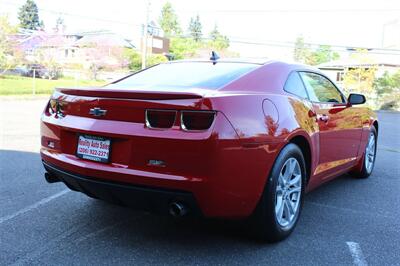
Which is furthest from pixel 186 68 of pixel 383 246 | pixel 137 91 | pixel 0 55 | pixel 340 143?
pixel 0 55

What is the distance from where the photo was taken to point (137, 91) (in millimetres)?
3301

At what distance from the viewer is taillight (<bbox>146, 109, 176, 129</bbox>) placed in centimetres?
312

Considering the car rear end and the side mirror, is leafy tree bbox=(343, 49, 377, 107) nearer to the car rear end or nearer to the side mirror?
the side mirror

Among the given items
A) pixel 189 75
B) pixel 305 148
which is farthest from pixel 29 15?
pixel 305 148

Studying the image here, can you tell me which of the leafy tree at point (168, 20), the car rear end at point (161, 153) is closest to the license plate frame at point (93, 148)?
the car rear end at point (161, 153)

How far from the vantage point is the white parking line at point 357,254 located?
11.2ft

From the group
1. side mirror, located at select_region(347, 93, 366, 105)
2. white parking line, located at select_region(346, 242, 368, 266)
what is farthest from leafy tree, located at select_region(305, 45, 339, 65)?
white parking line, located at select_region(346, 242, 368, 266)

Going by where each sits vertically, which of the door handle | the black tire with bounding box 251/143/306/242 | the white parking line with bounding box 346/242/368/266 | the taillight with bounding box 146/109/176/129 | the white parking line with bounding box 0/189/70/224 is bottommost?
the white parking line with bounding box 0/189/70/224

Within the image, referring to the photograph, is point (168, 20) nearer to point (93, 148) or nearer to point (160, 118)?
point (93, 148)

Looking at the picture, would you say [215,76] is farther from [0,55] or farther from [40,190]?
[0,55]

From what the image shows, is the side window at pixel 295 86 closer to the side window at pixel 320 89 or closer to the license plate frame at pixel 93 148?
the side window at pixel 320 89

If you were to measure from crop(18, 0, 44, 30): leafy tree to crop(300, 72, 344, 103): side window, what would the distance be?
93.8 meters

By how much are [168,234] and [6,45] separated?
3482cm

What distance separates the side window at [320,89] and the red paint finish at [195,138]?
0.67 meters
